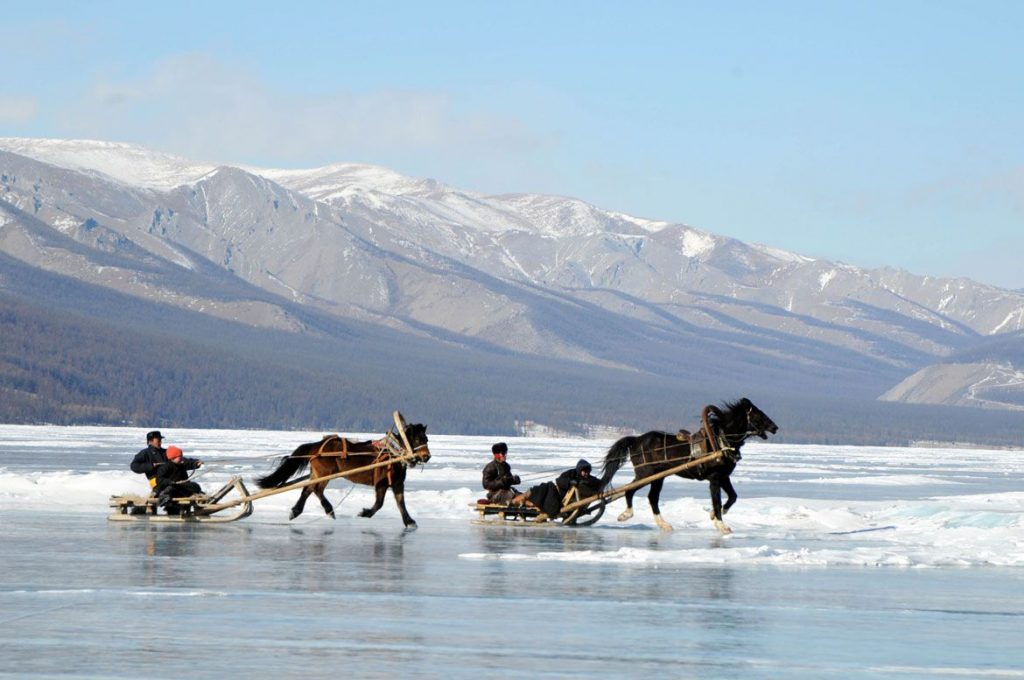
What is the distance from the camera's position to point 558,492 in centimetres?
2745

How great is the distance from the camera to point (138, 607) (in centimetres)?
1579

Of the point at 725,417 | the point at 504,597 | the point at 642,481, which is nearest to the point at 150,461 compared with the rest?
the point at 642,481

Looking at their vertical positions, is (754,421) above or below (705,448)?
above

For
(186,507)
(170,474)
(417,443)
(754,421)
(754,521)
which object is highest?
(754,421)

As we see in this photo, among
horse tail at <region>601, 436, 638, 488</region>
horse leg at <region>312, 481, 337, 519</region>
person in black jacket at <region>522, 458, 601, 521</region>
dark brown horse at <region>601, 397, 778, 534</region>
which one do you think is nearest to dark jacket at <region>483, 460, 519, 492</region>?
person in black jacket at <region>522, 458, 601, 521</region>

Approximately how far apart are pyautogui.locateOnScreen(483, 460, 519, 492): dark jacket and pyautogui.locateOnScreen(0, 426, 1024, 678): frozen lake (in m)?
0.98

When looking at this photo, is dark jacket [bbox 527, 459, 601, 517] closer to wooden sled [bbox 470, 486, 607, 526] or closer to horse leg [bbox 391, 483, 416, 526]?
wooden sled [bbox 470, 486, 607, 526]

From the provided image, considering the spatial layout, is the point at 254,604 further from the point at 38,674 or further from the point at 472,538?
the point at 472,538

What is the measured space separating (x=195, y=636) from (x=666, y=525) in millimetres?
13499

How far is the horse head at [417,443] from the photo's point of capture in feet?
84.3

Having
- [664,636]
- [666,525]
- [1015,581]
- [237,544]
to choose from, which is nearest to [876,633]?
[664,636]

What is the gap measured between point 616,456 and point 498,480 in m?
1.90

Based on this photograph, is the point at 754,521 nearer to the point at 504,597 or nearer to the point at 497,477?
the point at 497,477

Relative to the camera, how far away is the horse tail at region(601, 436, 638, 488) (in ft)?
88.8
